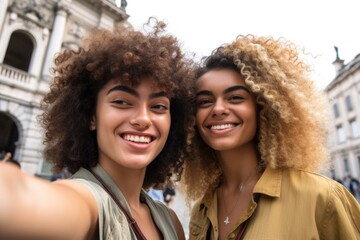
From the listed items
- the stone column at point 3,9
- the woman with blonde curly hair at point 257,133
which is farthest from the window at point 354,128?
the stone column at point 3,9

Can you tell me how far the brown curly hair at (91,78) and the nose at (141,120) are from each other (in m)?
0.21

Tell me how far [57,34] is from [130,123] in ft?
42.6

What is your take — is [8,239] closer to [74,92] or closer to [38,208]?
[38,208]

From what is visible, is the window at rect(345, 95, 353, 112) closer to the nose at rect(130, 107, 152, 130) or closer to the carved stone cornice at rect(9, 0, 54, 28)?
the carved stone cornice at rect(9, 0, 54, 28)

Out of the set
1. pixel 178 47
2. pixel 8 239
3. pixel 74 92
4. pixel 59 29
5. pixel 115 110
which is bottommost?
pixel 8 239

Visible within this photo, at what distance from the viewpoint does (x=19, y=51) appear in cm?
1377

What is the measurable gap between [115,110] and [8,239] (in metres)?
0.96

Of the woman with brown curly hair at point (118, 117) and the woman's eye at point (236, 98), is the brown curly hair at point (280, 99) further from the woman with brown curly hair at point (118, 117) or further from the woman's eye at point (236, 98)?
the woman with brown curly hair at point (118, 117)

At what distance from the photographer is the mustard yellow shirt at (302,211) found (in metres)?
1.50

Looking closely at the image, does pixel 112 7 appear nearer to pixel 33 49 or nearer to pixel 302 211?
pixel 33 49

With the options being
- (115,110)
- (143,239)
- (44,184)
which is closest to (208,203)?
(143,239)

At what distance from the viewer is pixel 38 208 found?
73 centimetres

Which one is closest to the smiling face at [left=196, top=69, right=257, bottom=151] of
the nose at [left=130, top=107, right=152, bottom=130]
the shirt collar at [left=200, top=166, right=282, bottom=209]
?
the shirt collar at [left=200, top=166, right=282, bottom=209]

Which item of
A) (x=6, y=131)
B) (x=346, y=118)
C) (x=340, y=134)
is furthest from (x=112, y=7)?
(x=340, y=134)
